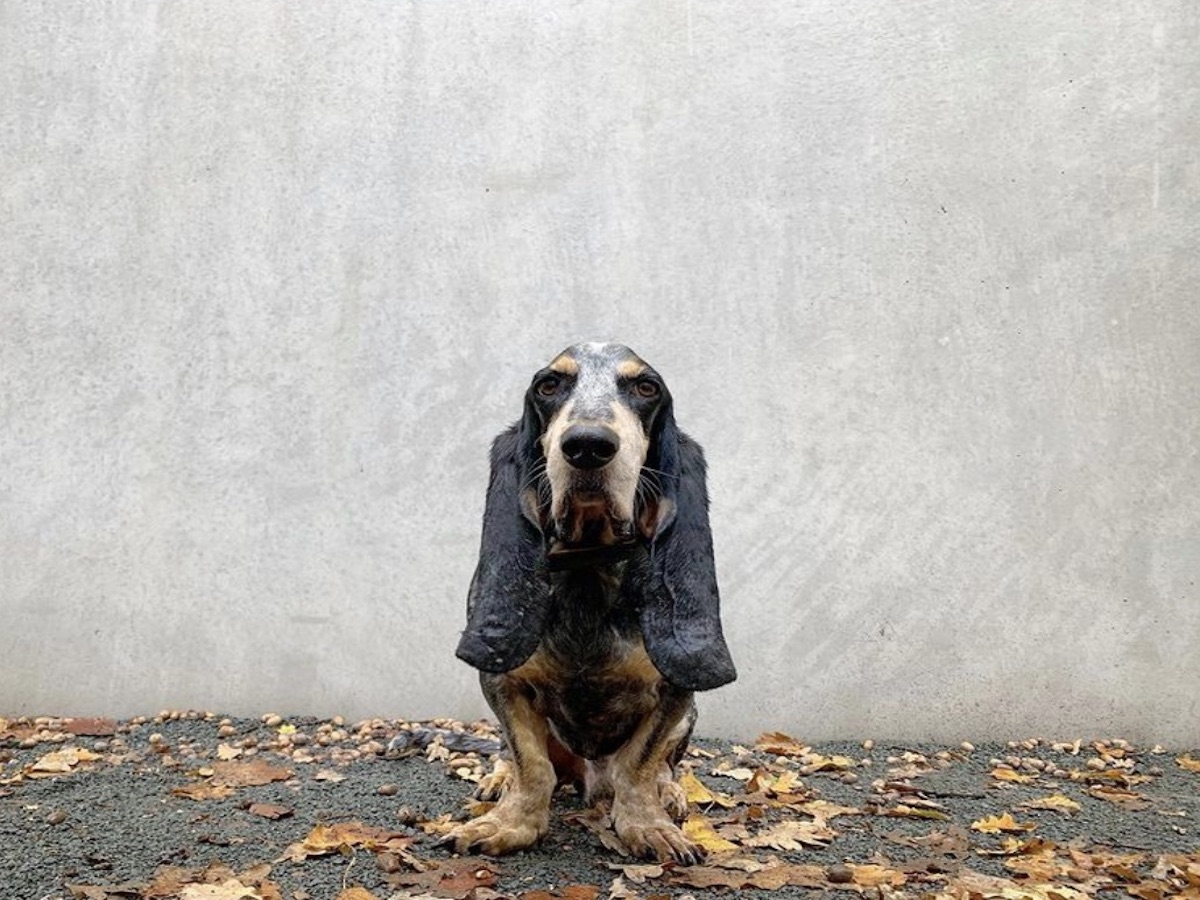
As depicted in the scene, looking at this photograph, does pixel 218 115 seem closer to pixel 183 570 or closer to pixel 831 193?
pixel 183 570

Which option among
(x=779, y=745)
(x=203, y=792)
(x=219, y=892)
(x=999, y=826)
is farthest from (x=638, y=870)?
(x=779, y=745)

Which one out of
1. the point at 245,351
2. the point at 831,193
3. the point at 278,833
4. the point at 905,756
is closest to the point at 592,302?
the point at 831,193

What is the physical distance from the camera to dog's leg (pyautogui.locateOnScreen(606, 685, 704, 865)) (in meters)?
3.34

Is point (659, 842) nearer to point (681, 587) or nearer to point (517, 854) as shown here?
point (517, 854)

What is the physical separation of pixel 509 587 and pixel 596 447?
0.57 meters

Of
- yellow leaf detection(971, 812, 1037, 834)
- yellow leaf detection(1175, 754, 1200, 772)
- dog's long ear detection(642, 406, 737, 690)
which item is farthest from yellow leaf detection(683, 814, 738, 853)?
yellow leaf detection(1175, 754, 1200, 772)

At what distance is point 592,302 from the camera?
5.82 meters

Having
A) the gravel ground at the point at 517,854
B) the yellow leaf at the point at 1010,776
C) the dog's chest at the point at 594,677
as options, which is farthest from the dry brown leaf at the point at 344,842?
the yellow leaf at the point at 1010,776

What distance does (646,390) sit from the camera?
346 centimetres

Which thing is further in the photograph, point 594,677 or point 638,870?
point 594,677

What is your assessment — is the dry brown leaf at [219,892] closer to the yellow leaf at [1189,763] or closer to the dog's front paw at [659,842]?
the dog's front paw at [659,842]

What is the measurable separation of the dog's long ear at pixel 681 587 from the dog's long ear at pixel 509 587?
0.33 metres

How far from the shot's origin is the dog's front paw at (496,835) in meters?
3.32

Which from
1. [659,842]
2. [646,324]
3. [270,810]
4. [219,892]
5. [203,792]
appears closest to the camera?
[219,892]
